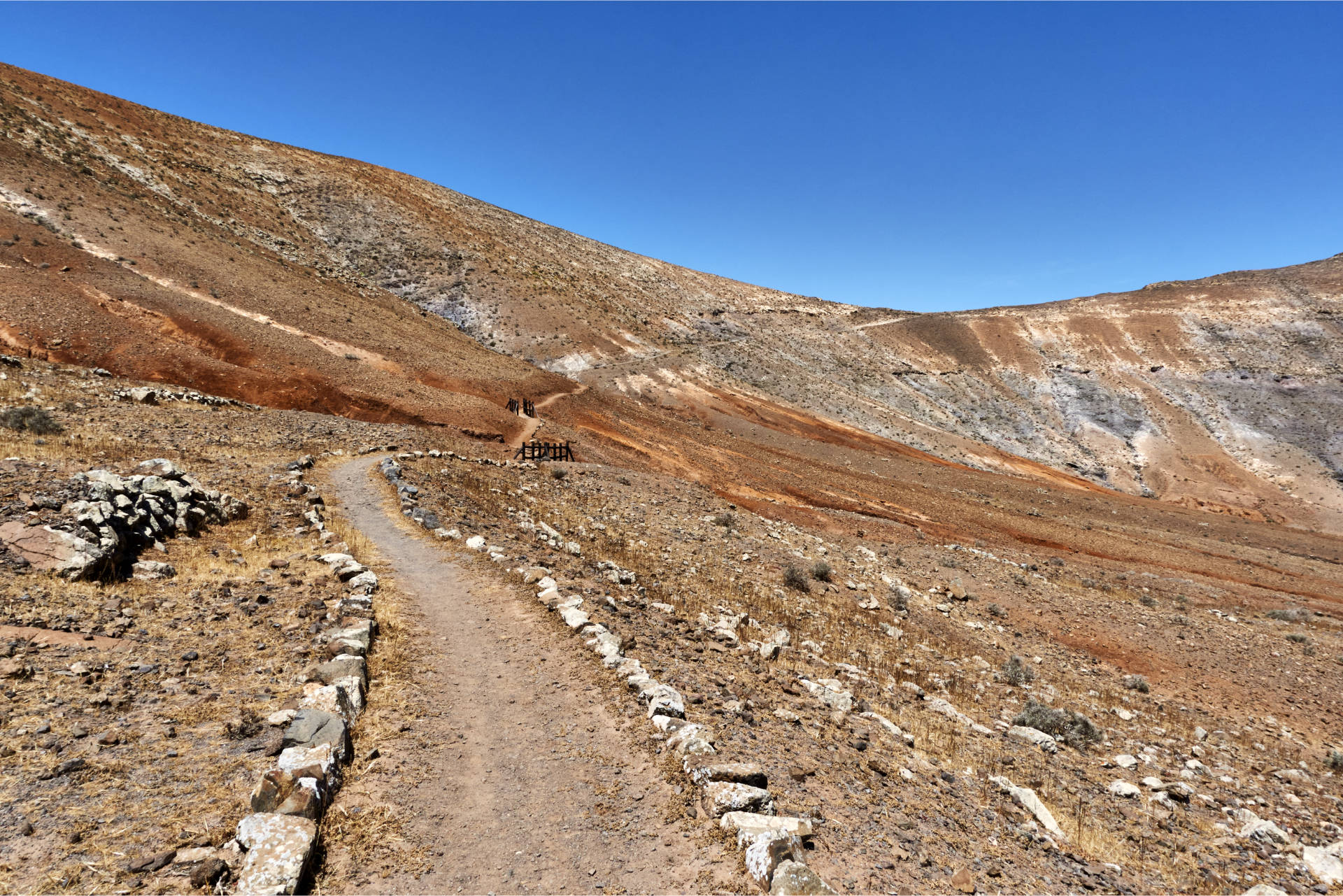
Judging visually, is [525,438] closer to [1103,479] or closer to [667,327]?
[667,327]

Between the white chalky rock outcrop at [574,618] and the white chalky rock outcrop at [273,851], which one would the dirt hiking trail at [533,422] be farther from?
the white chalky rock outcrop at [273,851]

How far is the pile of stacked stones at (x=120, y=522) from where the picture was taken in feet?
31.6

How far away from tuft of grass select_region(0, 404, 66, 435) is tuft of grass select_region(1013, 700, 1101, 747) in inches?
929

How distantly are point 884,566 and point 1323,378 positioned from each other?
272ft

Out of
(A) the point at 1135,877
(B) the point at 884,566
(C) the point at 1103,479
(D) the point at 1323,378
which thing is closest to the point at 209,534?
(A) the point at 1135,877

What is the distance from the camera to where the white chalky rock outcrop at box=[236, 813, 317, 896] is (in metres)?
4.57

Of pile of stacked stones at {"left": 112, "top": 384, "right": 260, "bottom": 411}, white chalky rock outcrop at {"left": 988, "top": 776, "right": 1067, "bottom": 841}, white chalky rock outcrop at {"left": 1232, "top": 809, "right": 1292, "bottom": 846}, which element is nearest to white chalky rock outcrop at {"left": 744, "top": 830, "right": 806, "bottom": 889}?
white chalky rock outcrop at {"left": 988, "top": 776, "right": 1067, "bottom": 841}

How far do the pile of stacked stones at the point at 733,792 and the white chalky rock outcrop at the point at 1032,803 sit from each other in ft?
13.1

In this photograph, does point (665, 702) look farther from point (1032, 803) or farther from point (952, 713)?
point (952, 713)

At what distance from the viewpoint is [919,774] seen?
8.05 metres

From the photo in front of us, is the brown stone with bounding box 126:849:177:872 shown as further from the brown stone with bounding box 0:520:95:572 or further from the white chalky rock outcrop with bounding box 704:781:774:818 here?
the brown stone with bounding box 0:520:95:572

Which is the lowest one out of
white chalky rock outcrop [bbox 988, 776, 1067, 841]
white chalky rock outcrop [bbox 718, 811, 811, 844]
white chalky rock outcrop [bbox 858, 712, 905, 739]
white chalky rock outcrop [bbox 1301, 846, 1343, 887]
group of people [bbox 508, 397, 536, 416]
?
white chalky rock outcrop [bbox 1301, 846, 1343, 887]

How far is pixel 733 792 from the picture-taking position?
238 inches

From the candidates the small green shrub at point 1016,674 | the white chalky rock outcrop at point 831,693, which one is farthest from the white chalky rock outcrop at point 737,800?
the small green shrub at point 1016,674
